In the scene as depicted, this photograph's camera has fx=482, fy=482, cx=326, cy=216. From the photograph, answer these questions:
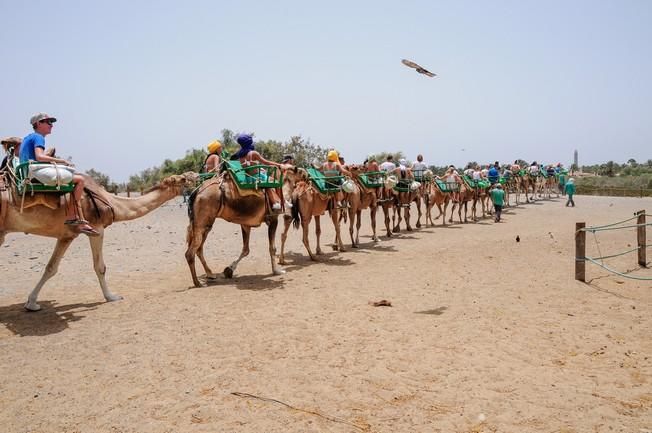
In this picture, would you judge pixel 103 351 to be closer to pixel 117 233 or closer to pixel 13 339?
pixel 13 339

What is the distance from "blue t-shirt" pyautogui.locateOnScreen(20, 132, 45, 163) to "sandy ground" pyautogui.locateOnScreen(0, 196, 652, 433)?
90.8 inches

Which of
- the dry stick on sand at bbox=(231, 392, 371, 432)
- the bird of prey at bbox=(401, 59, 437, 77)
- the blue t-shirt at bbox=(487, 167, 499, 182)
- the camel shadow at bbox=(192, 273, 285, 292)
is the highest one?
the bird of prey at bbox=(401, 59, 437, 77)

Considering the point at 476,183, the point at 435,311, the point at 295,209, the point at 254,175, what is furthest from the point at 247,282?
the point at 476,183

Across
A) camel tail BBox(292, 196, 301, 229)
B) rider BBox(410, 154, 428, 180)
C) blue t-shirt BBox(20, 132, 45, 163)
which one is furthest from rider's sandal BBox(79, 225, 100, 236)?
rider BBox(410, 154, 428, 180)

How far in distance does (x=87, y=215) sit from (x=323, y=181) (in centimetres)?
580

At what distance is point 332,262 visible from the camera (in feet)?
37.1

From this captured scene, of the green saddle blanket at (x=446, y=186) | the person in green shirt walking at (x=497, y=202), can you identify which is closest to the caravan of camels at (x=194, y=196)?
the green saddle blanket at (x=446, y=186)

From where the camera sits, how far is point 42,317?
7027 millimetres

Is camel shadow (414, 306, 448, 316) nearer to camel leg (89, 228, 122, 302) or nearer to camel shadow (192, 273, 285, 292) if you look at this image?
camel shadow (192, 273, 285, 292)

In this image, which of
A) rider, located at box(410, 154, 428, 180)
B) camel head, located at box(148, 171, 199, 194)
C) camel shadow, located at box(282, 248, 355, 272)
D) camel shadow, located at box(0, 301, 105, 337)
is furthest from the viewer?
rider, located at box(410, 154, 428, 180)

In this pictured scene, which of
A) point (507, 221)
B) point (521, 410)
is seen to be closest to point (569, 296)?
point (521, 410)

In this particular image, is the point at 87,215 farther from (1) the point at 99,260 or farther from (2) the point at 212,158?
(2) the point at 212,158

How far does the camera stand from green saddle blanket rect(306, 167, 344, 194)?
11.7m

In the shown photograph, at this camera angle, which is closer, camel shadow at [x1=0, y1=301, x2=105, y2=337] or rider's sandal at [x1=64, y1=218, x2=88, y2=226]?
camel shadow at [x1=0, y1=301, x2=105, y2=337]
